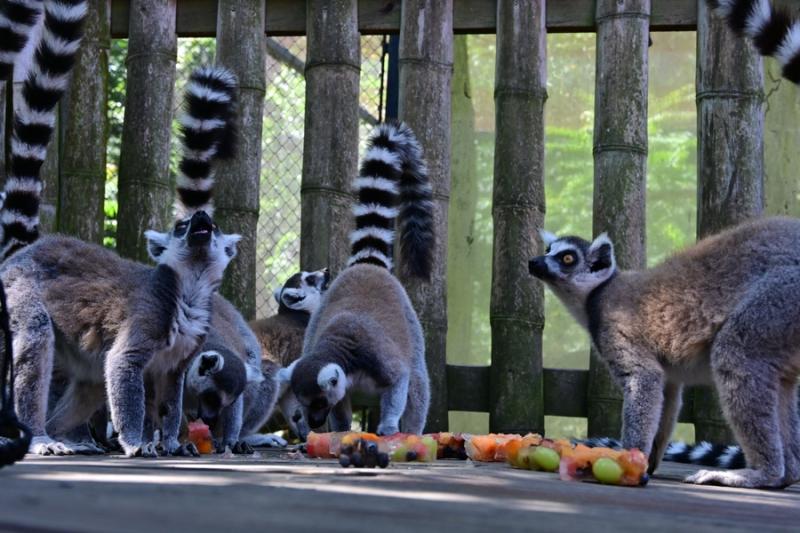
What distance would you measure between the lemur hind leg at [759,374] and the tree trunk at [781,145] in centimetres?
497

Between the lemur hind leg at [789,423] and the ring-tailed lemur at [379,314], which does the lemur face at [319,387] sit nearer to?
the ring-tailed lemur at [379,314]

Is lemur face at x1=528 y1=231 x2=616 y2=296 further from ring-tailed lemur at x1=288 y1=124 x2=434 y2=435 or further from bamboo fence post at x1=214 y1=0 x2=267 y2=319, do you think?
bamboo fence post at x1=214 y1=0 x2=267 y2=319

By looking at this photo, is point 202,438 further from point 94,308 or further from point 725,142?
point 725,142

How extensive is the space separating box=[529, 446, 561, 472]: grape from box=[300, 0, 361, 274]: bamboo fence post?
10.2 feet

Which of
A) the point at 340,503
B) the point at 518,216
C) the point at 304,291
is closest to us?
the point at 340,503

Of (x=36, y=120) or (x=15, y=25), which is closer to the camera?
(x=36, y=120)

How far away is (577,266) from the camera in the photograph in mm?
5938

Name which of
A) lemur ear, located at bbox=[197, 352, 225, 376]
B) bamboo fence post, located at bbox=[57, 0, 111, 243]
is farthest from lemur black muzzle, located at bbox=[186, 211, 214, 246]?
bamboo fence post, located at bbox=[57, 0, 111, 243]

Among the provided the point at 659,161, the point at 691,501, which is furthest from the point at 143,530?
the point at 659,161

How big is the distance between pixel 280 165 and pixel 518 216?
29.7 ft

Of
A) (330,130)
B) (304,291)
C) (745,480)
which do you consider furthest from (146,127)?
(745,480)

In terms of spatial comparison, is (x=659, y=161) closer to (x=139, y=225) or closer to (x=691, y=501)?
(x=139, y=225)

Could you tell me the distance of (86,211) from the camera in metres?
7.64

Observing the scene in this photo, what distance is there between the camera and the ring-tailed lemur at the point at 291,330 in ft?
25.7
